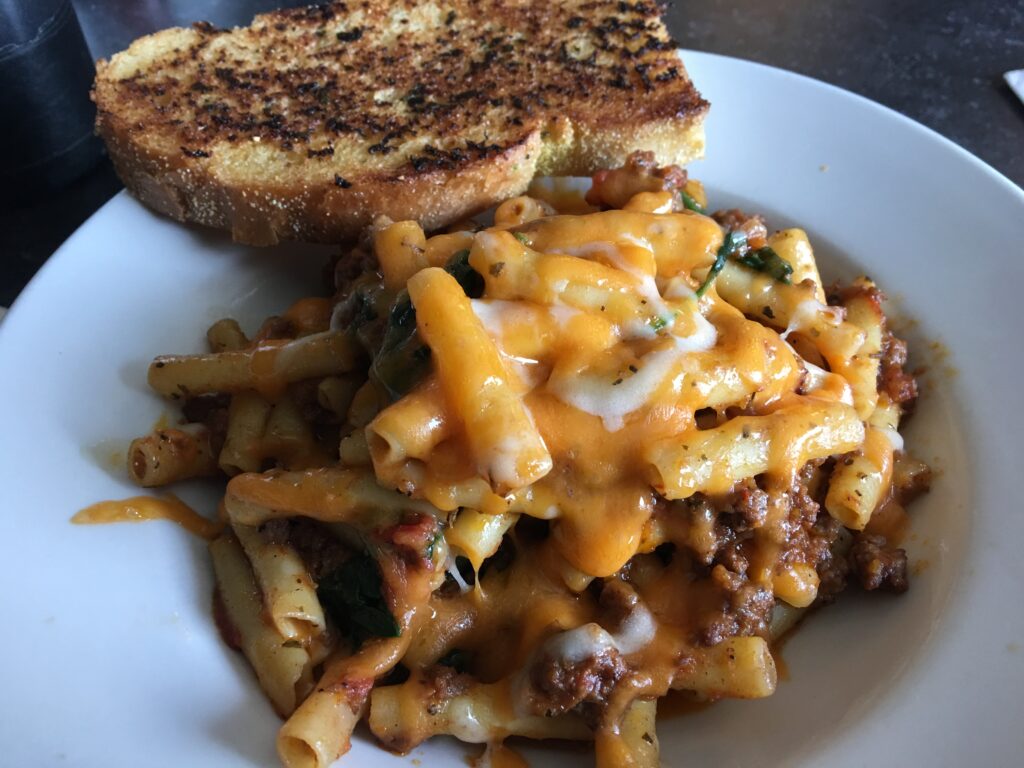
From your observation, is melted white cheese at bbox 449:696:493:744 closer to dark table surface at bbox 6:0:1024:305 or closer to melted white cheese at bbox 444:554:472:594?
melted white cheese at bbox 444:554:472:594

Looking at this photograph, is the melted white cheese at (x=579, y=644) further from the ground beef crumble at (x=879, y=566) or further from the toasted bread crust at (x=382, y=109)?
the toasted bread crust at (x=382, y=109)

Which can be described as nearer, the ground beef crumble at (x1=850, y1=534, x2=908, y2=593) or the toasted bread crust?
the ground beef crumble at (x1=850, y1=534, x2=908, y2=593)

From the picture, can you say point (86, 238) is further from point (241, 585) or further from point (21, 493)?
point (241, 585)

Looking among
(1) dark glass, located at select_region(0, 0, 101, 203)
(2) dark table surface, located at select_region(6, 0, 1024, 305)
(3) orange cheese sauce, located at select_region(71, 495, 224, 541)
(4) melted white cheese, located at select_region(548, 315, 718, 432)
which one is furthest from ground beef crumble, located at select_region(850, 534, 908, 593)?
(1) dark glass, located at select_region(0, 0, 101, 203)

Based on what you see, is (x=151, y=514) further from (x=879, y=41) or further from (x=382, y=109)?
(x=879, y=41)

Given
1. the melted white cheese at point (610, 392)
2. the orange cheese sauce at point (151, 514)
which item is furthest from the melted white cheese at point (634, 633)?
the orange cheese sauce at point (151, 514)

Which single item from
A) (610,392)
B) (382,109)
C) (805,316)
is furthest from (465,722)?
(382,109)

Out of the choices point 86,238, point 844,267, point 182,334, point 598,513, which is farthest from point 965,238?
point 86,238
